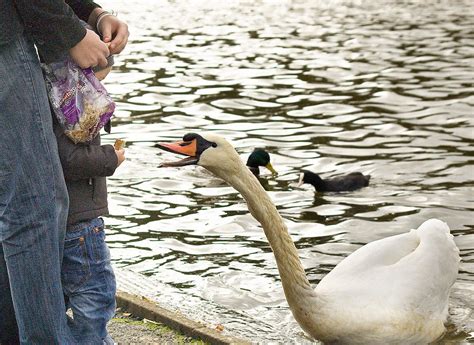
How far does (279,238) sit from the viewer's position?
5617 millimetres

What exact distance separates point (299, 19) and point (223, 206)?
1589 centimetres

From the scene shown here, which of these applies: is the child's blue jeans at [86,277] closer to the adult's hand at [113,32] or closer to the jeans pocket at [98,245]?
the jeans pocket at [98,245]

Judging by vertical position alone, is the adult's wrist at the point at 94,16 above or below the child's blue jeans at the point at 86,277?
above

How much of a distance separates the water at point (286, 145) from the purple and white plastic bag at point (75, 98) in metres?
2.71

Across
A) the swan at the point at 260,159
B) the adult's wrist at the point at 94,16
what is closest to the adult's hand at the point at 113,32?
the adult's wrist at the point at 94,16

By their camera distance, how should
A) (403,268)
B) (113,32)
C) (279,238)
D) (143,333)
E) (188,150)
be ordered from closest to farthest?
(113,32), (188,150), (143,333), (279,238), (403,268)

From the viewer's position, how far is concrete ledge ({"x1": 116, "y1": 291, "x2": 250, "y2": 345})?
5363mm

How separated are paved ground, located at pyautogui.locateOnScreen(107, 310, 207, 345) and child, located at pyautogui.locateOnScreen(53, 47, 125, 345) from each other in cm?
107

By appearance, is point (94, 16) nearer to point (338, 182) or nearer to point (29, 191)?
point (29, 191)

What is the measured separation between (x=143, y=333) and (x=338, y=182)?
5.13m

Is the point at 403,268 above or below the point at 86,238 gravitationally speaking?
below

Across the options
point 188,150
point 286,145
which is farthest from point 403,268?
point 286,145

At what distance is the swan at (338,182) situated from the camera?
10.2 meters

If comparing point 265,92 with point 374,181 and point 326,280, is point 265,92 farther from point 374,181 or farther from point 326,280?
point 326,280
